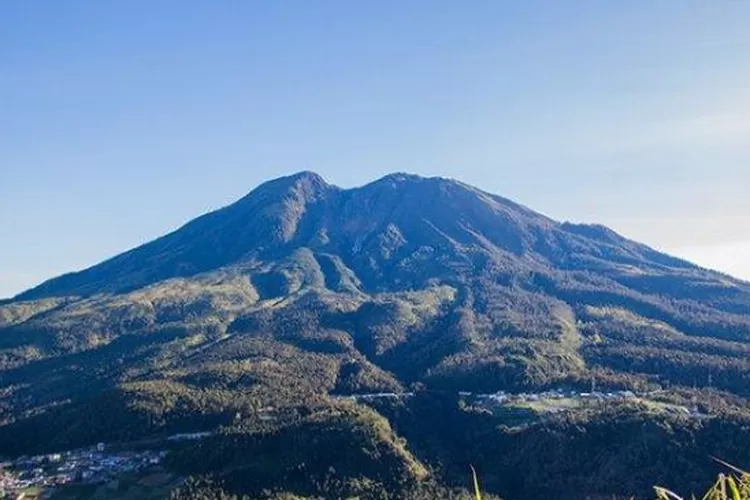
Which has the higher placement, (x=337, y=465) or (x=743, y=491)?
(x=743, y=491)

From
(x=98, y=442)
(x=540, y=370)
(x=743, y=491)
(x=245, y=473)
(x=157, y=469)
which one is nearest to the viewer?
(x=743, y=491)

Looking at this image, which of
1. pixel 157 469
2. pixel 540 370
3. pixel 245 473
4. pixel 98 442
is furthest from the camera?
pixel 540 370

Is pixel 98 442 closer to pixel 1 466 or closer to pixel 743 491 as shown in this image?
pixel 1 466

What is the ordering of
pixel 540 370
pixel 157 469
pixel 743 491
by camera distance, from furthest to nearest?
pixel 540 370 < pixel 157 469 < pixel 743 491

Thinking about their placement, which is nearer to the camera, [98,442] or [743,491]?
[743,491]

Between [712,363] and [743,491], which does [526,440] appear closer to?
[712,363]

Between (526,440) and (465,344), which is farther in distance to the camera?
(465,344)

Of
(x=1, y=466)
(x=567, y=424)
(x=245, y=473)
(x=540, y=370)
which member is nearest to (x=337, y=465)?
(x=245, y=473)

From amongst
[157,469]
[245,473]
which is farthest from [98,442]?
[245,473]

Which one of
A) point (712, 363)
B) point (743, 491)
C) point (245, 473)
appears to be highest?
point (743, 491)
